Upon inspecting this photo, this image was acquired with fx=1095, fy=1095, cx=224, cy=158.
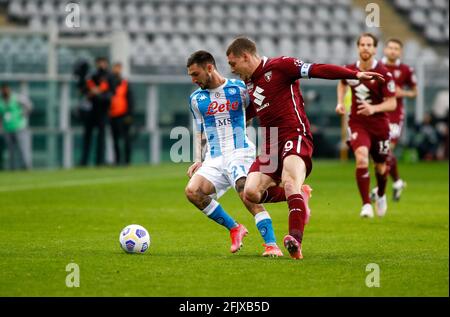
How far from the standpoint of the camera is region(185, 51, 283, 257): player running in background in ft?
30.2

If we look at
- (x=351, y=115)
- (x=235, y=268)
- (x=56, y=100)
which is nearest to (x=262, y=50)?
(x=56, y=100)

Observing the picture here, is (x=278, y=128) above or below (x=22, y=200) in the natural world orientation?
above

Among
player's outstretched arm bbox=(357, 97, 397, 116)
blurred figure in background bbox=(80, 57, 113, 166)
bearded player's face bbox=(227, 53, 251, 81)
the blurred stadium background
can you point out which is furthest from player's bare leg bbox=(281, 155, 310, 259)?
the blurred stadium background

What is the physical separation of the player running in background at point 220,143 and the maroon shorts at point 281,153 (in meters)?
0.27

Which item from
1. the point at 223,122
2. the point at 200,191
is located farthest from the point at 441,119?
the point at 200,191

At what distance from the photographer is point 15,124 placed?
24.1m

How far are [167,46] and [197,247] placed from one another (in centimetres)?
2119

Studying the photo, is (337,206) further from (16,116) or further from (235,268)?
(16,116)

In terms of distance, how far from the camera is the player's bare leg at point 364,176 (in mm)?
12656

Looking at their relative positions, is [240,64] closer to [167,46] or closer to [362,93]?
[362,93]

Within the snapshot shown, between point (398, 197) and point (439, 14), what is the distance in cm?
Answer: 2005

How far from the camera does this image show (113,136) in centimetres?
2444

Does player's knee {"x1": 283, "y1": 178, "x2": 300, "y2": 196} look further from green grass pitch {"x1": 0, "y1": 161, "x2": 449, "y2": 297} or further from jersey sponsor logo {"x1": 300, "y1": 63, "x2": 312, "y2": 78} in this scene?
jersey sponsor logo {"x1": 300, "y1": 63, "x2": 312, "y2": 78}

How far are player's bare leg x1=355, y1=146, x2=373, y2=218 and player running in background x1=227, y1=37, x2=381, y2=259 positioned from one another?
365cm
